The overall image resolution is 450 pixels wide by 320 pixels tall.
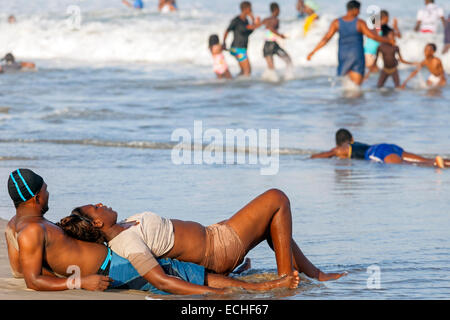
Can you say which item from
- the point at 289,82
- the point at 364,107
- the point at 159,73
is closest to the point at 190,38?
the point at 159,73

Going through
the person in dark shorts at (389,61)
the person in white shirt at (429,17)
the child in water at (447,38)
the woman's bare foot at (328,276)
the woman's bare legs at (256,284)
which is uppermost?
the person in white shirt at (429,17)

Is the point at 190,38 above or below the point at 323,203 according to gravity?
above

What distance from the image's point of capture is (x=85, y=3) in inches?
1277

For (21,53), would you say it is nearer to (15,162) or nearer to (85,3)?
(85,3)

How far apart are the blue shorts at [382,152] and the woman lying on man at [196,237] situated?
13.8ft

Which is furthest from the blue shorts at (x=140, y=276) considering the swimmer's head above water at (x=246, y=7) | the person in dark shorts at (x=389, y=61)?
the swimmer's head above water at (x=246, y=7)

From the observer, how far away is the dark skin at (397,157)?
338 inches

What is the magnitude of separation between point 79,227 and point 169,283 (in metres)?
0.58

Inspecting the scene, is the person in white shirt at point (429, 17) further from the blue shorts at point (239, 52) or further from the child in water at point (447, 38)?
the blue shorts at point (239, 52)

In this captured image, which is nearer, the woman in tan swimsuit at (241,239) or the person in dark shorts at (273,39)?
the woman in tan swimsuit at (241,239)

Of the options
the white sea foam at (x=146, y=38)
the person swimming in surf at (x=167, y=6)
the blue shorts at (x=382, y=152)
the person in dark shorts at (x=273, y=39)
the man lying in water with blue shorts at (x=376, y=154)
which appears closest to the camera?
the man lying in water with blue shorts at (x=376, y=154)

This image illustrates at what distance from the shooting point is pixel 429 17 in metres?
22.1
